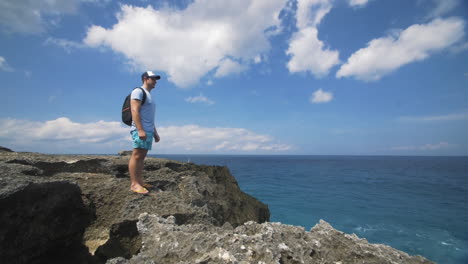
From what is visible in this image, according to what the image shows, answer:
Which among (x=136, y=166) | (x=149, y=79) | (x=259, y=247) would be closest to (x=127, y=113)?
(x=149, y=79)

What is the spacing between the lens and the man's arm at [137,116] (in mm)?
3582

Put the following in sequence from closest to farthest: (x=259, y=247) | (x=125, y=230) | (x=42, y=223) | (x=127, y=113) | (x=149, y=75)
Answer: (x=259, y=247) → (x=42, y=223) → (x=125, y=230) → (x=127, y=113) → (x=149, y=75)

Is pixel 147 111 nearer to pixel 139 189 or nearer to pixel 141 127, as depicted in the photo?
pixel 141 127

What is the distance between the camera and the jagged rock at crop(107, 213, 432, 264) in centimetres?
211

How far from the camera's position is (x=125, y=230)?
3.21m

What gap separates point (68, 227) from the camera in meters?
3.16

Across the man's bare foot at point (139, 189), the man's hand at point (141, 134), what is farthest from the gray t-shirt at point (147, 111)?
the man's bare foot at point (139, 189)

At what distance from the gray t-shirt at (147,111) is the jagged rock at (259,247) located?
5.91 feet

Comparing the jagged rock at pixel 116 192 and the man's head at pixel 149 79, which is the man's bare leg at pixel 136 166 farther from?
the man's head at pixel 149 79

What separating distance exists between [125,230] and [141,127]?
5.30ft

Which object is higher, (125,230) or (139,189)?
(139,189)

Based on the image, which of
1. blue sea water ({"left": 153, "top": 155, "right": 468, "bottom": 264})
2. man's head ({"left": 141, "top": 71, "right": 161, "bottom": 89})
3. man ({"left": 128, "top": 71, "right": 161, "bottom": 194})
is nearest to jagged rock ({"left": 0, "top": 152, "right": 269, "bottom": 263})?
man ({"left": 128, "top": 71, "right": 161, "bottom": 194})

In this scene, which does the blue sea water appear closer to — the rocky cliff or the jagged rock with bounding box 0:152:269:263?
the jagged rock with bounding box 0:152:269:263

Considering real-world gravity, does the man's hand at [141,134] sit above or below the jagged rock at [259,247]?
above
